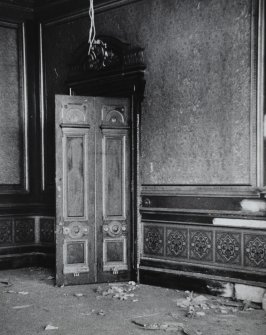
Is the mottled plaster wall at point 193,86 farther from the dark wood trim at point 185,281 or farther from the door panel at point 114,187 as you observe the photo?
the dark wood trim at point 185,281

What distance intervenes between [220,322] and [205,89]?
7.66 feet

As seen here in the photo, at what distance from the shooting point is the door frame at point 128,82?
551 cm

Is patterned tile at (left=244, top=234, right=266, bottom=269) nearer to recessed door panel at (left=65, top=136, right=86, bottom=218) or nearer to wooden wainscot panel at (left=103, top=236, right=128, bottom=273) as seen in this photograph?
wooden wainscot panel at (left=103, top=236, right=128, bottom=273)

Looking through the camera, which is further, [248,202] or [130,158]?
[130,158]

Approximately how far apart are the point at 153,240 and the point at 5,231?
7.16 feet

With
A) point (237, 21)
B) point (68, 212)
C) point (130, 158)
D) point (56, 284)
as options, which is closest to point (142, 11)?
point (237, 21)

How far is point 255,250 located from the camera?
182 inches

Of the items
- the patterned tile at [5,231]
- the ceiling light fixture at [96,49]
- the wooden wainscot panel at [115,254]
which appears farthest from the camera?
the patterned tile at [5,231]

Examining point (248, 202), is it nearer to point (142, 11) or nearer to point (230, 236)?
point (230, 236)

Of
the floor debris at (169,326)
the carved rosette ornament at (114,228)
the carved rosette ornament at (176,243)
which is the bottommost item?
the floor debris at (169,326)

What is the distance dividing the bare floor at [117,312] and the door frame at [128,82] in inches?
25.8

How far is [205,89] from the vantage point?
197 inches

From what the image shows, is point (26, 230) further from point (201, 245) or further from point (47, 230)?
point (201, 245)

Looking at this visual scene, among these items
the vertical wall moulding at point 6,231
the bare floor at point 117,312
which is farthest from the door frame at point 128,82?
the vertical wall moulding at point 6,231
